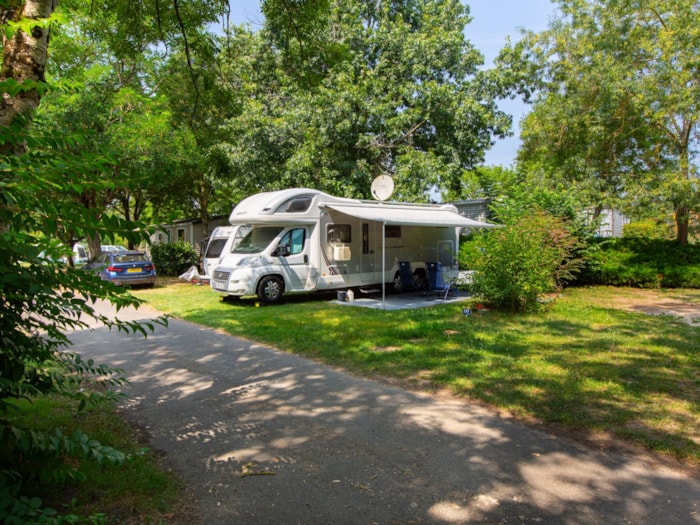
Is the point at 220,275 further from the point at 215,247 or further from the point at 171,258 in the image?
the point at 171,258

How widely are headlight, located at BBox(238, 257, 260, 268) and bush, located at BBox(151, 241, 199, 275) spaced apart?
12621 millimetres

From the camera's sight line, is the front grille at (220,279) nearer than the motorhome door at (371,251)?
Yes

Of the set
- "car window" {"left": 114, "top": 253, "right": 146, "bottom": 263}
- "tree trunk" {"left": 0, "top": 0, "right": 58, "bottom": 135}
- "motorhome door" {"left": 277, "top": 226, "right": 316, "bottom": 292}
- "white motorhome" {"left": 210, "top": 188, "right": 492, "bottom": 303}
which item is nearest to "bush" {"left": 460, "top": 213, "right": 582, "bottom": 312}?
"white motorhome" {"left": 210, "top": 188, "right": 492, "bottom": 303}

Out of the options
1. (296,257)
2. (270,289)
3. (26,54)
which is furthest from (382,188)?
(26,54)

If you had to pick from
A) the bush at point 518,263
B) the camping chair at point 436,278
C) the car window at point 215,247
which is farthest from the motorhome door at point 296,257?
the car window at point 215,247

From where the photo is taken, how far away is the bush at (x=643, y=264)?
14336mm

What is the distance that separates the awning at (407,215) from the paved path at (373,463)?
6.29 m

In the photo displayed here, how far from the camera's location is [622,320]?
9.26 metres

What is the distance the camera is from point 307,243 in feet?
39.8

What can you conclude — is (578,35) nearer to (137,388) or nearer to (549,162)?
(549,162)

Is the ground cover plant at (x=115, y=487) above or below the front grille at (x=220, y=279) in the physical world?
below

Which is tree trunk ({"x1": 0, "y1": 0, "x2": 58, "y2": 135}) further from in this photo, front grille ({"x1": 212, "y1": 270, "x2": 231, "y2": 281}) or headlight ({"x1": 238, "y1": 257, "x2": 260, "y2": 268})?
front grille ({"x1": 212, "y1": 270, "x2": 231, "y2": 281})

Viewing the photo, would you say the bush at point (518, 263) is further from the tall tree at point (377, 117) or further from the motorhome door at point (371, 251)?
the tall tree at point (377, 117)

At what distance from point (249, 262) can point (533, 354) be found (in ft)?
23.2
